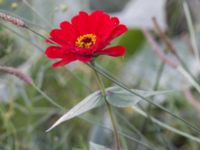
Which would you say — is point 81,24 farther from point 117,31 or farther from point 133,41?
point 133,41

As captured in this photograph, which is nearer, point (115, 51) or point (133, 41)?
point (115, 51)

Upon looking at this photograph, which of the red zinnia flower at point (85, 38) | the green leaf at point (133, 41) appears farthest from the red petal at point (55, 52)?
the green leaf at point (133, 41)

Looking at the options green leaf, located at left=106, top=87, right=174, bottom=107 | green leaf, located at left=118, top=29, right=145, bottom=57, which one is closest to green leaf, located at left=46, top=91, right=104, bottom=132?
green leaf, located at left=106, top=87, right=174, bottom=107

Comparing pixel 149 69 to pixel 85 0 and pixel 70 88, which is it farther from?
pixel 85 0

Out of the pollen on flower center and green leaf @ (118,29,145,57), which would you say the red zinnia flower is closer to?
the pollen on flower center

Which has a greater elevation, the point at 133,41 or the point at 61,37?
the point at 133,41

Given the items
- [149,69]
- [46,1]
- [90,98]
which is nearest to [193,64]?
[149,69]

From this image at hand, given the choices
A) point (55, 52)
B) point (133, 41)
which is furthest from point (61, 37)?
point (133, 41)

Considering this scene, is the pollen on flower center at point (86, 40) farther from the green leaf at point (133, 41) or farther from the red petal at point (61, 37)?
the green leaf at point (133, 41)
